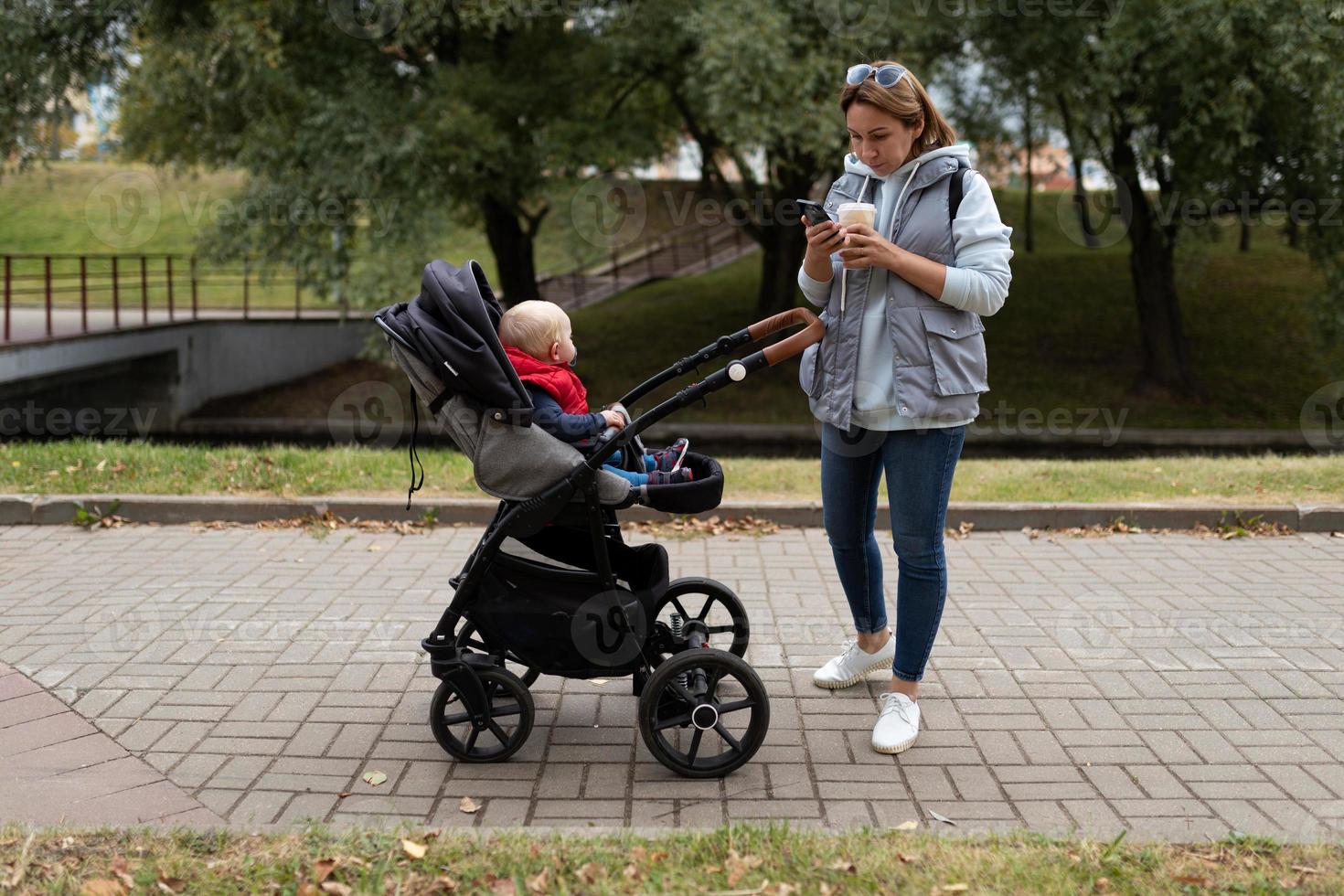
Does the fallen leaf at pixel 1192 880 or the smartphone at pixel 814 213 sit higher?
the smartphone at pixel 814 213

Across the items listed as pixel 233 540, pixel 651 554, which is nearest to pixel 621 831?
pixel 651 554

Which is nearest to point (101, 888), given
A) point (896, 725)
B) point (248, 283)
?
point (896, 725)

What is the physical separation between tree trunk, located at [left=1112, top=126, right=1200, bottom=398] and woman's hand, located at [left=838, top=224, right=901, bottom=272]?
16.4m

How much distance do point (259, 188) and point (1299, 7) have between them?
13343 millimetres

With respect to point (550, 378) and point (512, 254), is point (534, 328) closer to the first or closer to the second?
point (550, 378)

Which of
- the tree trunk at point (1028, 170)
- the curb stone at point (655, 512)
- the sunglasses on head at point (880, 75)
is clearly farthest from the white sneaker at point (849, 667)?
the tree trunk at point (1028, 170)

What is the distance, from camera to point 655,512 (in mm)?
7184

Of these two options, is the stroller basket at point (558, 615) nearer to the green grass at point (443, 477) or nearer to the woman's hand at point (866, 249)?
the woman's hand at point (866, 249)

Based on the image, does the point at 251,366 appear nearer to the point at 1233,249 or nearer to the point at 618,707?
the point at 618,707

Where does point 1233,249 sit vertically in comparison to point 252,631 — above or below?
above

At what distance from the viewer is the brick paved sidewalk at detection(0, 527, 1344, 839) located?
3604 mm

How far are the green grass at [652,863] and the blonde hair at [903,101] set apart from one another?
6.90 ft

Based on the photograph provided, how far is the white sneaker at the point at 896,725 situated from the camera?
13.0 feet

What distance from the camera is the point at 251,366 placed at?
2370 centimetres
